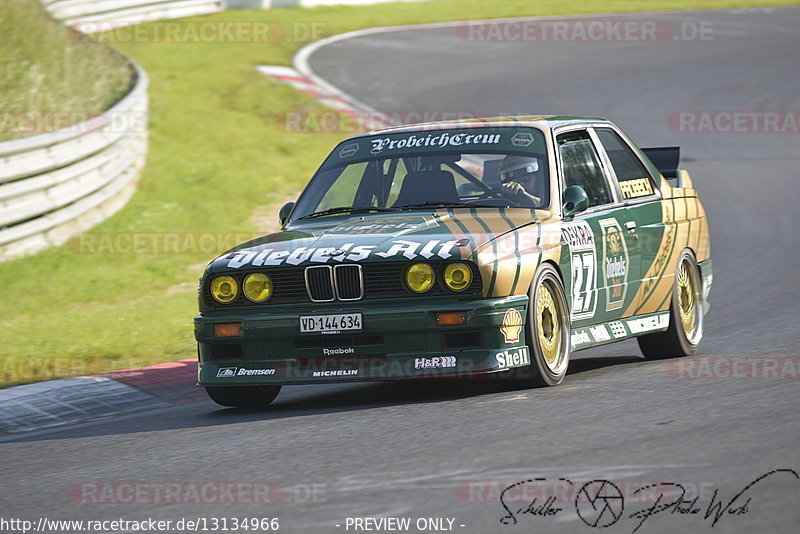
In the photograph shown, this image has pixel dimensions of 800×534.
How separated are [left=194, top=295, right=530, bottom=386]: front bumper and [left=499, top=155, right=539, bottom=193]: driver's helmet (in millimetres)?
1138

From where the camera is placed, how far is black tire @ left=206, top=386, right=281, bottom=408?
289 inches

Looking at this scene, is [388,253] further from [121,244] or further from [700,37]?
[700,37]

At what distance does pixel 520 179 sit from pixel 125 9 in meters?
20.6

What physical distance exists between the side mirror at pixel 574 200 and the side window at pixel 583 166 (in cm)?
30
